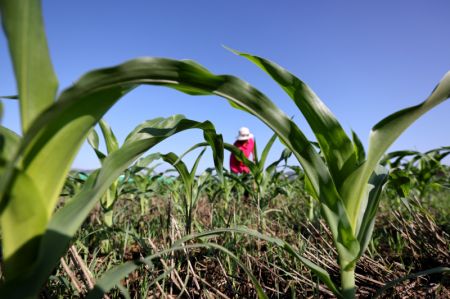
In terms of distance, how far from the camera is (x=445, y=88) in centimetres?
74

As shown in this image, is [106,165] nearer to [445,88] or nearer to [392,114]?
[392,114]

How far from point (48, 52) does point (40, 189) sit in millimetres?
239

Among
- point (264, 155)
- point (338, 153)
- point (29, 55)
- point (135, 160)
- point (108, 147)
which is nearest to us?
point (29, 55)

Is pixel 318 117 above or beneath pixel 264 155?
above

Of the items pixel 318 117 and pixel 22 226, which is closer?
pixel 22 226

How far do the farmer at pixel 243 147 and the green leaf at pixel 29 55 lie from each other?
4.32m

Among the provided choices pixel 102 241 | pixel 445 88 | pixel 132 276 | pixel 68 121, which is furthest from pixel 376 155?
pixel 102 241

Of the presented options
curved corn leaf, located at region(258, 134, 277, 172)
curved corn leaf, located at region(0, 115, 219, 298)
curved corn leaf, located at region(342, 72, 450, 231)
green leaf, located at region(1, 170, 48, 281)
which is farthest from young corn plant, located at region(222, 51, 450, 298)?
curved corn leaf, located at region(258, 134, 277, 172)

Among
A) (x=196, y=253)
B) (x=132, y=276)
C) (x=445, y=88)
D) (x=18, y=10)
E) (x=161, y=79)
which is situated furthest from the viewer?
(x=196, y=253)

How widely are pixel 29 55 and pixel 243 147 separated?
493 cm

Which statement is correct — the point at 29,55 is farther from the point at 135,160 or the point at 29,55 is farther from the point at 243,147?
the point at 243,147

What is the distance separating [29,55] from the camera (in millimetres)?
470

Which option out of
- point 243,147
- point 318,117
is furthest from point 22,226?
point 243,147

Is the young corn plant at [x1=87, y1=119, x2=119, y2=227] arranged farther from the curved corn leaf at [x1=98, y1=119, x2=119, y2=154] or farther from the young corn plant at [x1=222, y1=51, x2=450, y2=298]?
the young corn plant at [x1=222, y1=51, x2=450, y2=298]
